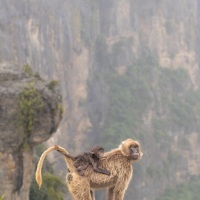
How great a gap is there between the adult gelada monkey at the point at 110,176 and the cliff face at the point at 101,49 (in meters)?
20.4

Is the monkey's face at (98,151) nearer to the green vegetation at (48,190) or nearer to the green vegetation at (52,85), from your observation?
the green vegetation at (52,85)

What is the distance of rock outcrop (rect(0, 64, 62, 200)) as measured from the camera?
35.8 ft

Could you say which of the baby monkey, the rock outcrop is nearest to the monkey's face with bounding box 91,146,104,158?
the baby monkey

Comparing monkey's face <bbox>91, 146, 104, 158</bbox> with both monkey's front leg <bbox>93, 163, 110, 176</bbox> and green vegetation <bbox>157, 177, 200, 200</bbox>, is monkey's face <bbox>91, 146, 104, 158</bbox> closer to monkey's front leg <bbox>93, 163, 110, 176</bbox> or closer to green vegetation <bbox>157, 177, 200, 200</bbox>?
monkey's front leg <bbox>93, 163, 110, 176</bbox>

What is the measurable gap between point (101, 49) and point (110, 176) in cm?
3436

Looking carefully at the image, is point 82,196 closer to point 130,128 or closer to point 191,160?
point 130,128

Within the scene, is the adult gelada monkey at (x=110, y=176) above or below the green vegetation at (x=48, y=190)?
above

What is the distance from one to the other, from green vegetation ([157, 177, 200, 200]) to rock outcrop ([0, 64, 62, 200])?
2427 centimetres

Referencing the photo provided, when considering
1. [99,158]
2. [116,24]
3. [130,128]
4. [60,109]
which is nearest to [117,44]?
[116,24]

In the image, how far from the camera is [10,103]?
35.9 ft

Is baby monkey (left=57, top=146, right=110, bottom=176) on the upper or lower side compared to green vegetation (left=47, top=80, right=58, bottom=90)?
upper

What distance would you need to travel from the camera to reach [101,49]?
123 ft

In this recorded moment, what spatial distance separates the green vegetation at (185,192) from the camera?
34.3 m

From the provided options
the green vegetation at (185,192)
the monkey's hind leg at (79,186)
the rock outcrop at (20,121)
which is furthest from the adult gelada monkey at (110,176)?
the green vegetation at (185,192)
